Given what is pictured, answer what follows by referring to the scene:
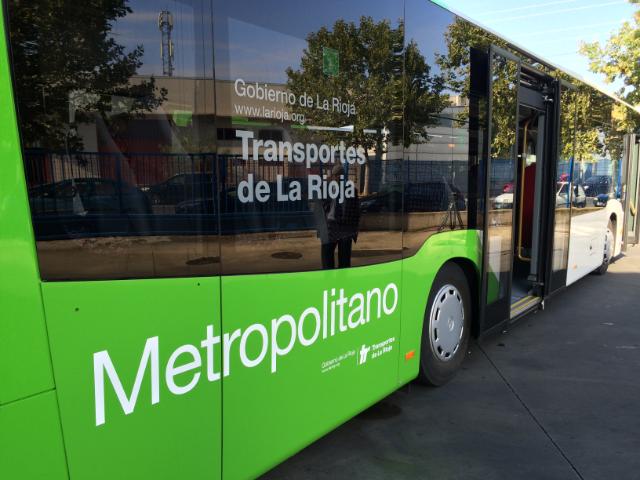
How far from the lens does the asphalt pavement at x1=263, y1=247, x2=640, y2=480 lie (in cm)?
324

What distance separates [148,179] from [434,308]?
270 centimetres

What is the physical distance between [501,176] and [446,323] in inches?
58.5

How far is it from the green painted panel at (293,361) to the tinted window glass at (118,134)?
1.29 ft

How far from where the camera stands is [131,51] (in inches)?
74.7

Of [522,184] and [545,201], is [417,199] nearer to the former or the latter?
[545,201]

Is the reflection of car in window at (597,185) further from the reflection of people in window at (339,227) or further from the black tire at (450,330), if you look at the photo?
the reflection of people in window at (339,227)

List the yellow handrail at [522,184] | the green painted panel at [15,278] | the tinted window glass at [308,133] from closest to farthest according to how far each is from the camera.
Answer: the green painted panel at [15,278], the tinted window glass at [308,133], the yellow handrail at [522,184]

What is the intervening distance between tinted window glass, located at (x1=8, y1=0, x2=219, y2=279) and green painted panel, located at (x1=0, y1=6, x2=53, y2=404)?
36 mm

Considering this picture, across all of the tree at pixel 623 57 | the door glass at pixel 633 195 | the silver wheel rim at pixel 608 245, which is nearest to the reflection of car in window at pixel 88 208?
the silver wheel rim at pixel 608 245

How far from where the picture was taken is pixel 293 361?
2680mm

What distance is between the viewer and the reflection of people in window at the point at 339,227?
9.34 ft

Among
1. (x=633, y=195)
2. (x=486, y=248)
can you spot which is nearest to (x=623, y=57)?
(x=633, y=195)

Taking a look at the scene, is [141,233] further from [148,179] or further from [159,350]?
[159,350]

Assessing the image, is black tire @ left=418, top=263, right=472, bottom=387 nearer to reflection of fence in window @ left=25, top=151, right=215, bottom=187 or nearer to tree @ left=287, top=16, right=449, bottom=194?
tree @ left=287, top=16, right=449, bottom=194
